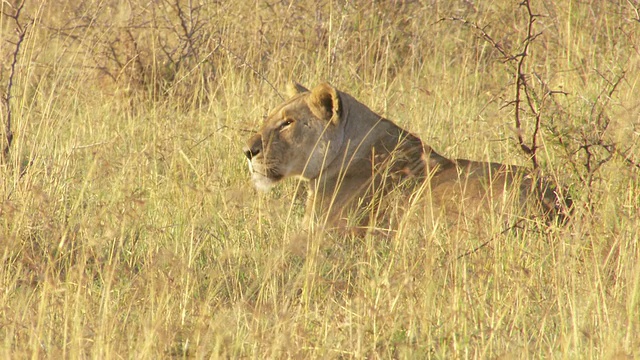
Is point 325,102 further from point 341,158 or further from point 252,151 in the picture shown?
point 252,151

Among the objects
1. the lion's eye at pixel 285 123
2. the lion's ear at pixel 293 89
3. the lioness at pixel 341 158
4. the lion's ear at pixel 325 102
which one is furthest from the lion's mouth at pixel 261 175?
the lion's ear at pixel 293 89

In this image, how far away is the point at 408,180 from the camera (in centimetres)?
504

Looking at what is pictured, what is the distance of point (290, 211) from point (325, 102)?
110cm

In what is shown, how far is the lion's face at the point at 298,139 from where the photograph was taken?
201 inches

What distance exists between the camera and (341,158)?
209 inches

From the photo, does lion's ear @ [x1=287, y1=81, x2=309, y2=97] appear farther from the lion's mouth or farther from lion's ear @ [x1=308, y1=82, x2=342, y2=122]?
the lion's mouth

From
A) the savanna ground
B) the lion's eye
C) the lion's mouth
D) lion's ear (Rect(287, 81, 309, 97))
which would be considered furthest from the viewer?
lion's ear (Rect(287, 81, 309, 97))

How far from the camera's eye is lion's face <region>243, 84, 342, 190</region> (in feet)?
16.7

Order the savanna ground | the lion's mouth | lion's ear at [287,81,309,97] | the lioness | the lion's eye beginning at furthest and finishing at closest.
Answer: lion's ear at [287,81,309,97] < the lion's eye < the lion's mouth < the lioness < the savanna ground

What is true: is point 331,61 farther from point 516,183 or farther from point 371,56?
point 516,183

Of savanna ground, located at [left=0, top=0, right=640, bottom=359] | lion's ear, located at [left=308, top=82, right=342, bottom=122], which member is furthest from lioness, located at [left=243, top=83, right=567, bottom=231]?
savanna ground, located at [left=0, top=0, right=640, bottom=359]

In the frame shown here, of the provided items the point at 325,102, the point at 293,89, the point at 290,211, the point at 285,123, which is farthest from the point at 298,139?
the point at 290,211

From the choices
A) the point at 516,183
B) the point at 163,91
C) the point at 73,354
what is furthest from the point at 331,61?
the point at 73,354

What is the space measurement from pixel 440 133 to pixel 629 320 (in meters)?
3.15
